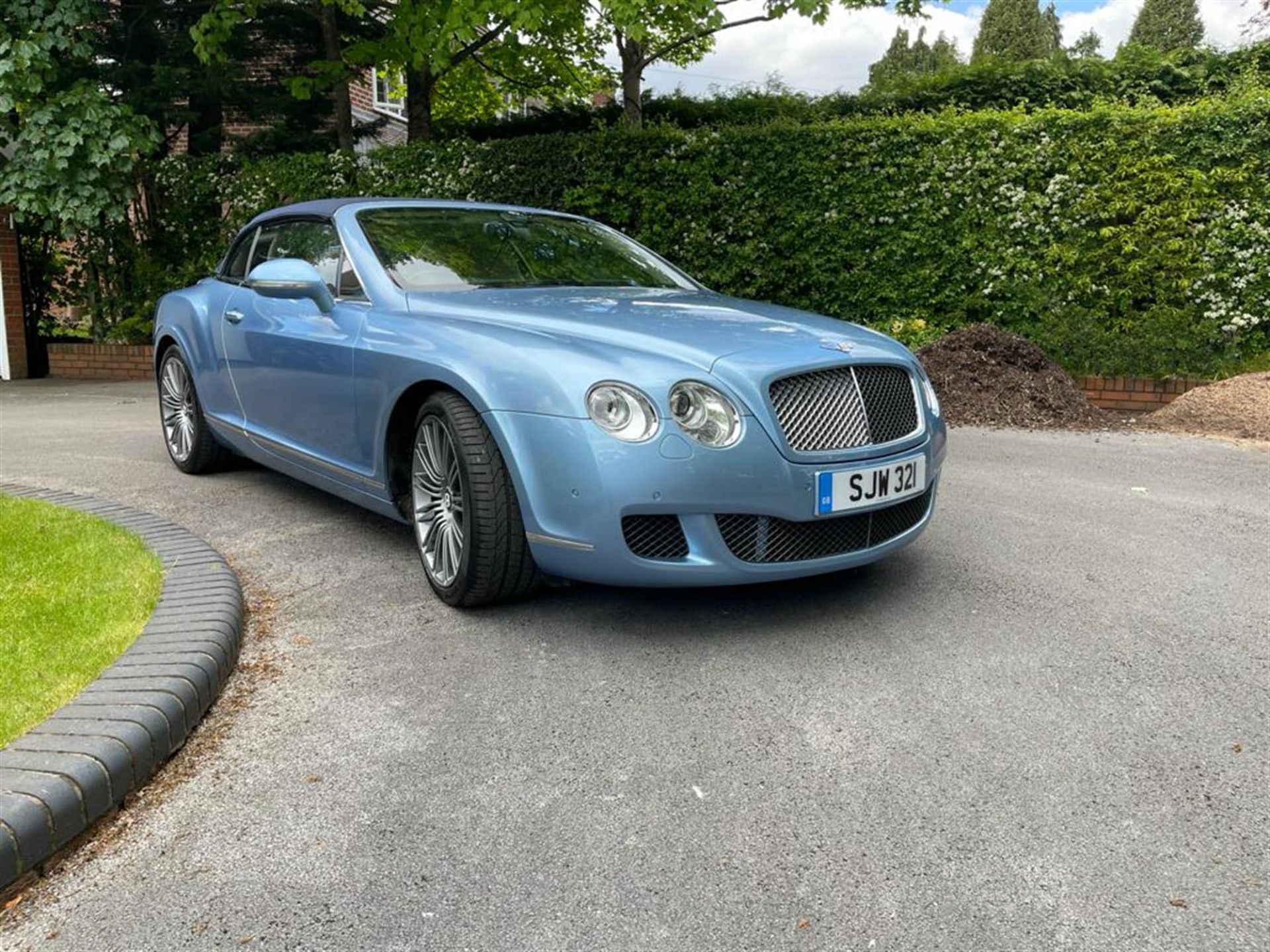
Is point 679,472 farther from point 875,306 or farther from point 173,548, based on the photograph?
point 875,306

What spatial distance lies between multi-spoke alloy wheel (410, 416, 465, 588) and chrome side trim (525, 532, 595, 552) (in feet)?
1.15

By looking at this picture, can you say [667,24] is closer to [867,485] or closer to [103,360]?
[103,360]

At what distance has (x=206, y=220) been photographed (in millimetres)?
13078

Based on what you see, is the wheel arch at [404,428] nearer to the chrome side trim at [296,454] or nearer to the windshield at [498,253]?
the chrome side trim at [296,454]

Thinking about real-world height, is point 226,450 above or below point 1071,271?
below

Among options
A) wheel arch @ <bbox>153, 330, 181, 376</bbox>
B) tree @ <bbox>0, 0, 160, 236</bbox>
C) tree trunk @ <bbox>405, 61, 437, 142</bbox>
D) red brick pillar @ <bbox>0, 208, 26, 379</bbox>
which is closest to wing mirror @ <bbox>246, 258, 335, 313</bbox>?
wheel arch @ <bbox>153, 330, 181, 376</bbox>

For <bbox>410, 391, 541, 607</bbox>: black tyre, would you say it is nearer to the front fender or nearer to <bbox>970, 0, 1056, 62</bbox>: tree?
the front fender

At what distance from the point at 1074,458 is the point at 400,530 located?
4.54 m

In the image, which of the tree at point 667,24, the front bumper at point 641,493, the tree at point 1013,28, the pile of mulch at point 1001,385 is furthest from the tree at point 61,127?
the tree at point 1013,28

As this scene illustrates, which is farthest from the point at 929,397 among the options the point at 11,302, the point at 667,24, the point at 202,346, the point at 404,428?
the point at 11,302

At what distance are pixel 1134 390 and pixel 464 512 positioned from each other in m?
7.27

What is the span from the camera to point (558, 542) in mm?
3342

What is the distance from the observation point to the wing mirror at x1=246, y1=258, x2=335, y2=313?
4.36m

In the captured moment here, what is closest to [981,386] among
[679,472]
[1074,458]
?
[1074,458]
